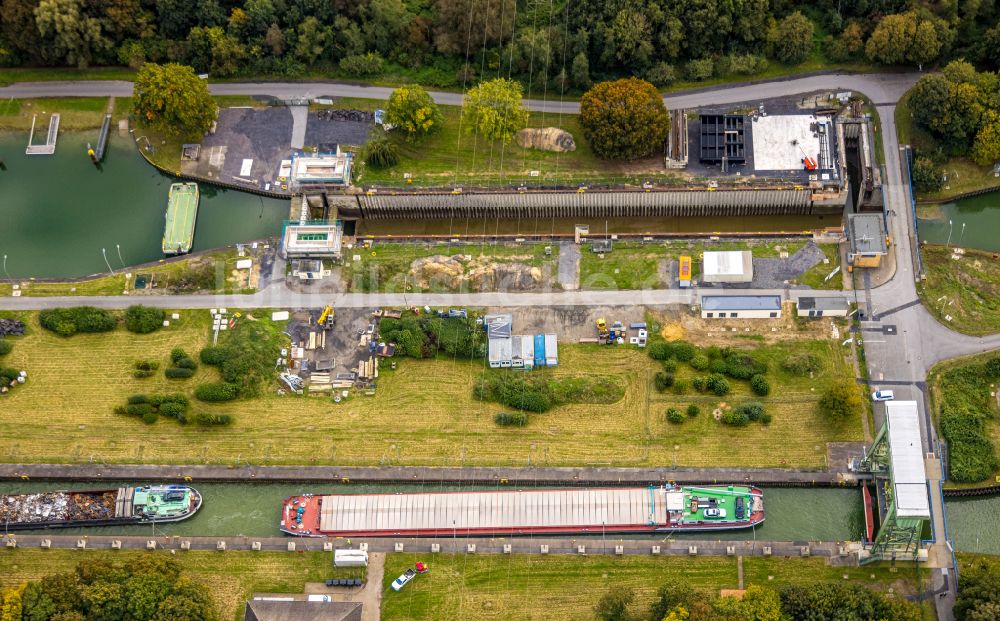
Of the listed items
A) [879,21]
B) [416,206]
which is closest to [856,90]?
[879,21]

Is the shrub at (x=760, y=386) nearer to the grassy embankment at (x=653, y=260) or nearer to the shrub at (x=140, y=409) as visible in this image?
the grassy embankment at (x=653, y=260)

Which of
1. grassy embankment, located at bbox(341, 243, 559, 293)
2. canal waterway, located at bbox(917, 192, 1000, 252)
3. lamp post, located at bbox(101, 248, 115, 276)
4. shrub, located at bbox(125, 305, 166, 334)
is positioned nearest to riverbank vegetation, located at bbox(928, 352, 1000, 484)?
canal waterway, located at bbox(917, 192, 1000, 252)

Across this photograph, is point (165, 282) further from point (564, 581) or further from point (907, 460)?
point (907, 460)

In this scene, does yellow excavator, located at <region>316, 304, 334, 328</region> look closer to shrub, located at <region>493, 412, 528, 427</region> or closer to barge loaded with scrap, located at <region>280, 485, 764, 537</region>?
barge loaded with scrap, located at <region>280, 485, 764, 537</region>

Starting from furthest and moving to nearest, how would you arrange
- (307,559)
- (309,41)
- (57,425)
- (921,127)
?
(309,41) → (921,127) → (57,425) → (307,559)

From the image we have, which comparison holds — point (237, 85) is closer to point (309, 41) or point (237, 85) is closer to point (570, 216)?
point (309, 41)

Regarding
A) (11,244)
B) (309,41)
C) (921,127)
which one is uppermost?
(309,41)

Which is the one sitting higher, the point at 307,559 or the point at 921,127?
the point at 921,127
